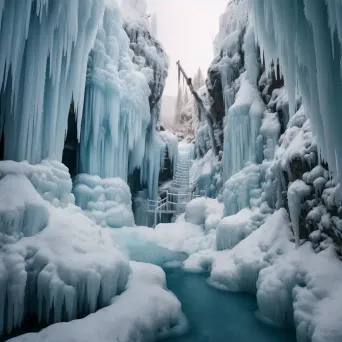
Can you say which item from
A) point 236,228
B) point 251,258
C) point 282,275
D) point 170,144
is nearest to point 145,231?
point 236,228

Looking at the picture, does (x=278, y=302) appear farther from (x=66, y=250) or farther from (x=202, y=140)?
(x=202, y=140)

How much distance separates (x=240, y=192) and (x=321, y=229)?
4820 millimetres

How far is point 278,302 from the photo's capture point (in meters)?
5.14

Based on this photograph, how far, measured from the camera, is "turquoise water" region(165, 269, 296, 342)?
469 centimetres

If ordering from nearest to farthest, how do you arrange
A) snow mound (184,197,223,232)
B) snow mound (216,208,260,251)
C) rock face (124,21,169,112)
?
1. snow mound (216,208,260,251)
2. snow mound (184,197,223,232)
3. rock face (124,21,169,112)

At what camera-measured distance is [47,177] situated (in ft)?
20.1

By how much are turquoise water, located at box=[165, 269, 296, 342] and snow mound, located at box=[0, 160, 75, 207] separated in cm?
376

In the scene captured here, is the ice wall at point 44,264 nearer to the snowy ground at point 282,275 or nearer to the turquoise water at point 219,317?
the turquoise water at point 219,317

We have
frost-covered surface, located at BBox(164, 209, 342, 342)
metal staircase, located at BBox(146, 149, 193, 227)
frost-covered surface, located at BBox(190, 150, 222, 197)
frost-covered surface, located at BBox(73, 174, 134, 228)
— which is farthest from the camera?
metal staircase, located at BBox(146, 149, 193, 227)

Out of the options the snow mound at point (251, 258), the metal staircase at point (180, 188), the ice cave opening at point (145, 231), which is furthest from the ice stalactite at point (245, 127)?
the metal staircase at point (180, 188)

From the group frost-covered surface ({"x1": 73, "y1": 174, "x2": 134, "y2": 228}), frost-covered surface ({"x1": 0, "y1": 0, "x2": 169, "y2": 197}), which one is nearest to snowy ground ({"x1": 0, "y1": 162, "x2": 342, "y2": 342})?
frost-covered surface ({"x1": 0, "y1": 0, "x2": 169, "y2": 197})

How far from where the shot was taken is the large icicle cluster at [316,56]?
3037 mm

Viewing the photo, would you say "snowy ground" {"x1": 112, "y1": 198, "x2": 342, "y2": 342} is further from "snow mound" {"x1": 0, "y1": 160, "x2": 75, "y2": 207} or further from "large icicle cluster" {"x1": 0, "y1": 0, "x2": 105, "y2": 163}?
"large icicle cluster" {"x1": 0, "y1": 0, "x2": 105, "y2": 163}

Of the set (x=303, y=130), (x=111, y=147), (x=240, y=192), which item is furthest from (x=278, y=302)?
(x=111, y=147)
